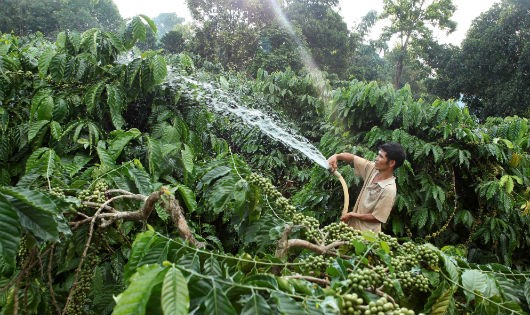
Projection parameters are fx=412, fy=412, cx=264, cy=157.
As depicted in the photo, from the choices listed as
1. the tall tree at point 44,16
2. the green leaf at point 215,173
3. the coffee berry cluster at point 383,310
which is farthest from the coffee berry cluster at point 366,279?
the tall tree at point 44,16

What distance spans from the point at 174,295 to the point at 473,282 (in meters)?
1.00

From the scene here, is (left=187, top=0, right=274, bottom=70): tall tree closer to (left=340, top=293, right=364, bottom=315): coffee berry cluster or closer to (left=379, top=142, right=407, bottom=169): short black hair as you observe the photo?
(left=379, top=142, right=407, bottom=169): short black hair

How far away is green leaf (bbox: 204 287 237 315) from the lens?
863 millimetres

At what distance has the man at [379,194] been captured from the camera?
2.86 meters

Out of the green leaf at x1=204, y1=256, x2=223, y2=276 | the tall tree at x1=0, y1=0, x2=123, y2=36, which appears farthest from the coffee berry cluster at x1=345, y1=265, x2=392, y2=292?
the tall tree at x1=0, y1=0, x2=123, y2=36

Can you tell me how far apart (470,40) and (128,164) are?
59.8 feet

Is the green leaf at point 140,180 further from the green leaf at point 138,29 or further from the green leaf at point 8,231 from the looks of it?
the green leaf at point 138,29

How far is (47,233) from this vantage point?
101 centimetres

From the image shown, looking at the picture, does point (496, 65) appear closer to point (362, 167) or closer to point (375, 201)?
point (362, 167)

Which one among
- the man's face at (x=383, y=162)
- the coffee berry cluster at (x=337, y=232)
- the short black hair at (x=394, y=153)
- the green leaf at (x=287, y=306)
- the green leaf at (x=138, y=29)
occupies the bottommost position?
the green leaf at (x=287, y=306)

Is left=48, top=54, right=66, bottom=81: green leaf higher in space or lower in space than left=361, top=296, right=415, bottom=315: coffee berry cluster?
higher

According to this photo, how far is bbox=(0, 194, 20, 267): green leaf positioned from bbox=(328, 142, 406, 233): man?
2211mm

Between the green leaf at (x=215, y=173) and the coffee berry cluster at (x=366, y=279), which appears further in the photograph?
the green leaf at (x=215, y=173)

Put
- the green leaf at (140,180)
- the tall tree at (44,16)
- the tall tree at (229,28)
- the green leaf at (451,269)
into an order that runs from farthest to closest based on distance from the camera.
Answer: the tall tree at (44,16)
the tall tree at (229,28)
the green leaf at (140,180)
the green leaf at (451,269)
